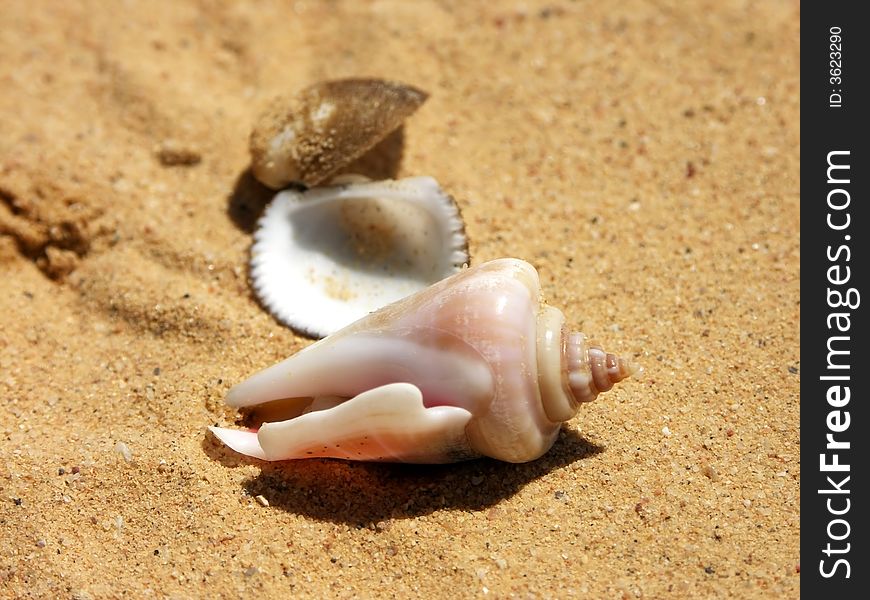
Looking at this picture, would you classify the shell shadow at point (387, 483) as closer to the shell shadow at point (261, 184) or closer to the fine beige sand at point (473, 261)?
the fine beige sand at point (473, 261)

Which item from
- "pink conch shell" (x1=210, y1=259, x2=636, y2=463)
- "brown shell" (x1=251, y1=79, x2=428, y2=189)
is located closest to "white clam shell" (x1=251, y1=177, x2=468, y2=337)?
"brown shell" (x1=251, y1=79, x2=428, y2=189)

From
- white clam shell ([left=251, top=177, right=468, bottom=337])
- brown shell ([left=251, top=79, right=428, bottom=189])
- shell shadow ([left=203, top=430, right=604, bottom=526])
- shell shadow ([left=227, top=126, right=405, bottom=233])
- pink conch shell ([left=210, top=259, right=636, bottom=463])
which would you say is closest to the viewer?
pink conch shell ([left=210, top=259, right=636, bottom=463])

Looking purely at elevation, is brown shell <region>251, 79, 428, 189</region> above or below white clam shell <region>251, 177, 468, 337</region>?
above

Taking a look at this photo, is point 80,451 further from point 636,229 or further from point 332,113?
point 636,229

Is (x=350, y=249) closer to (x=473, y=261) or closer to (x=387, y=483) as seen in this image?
(x=473, y=261)

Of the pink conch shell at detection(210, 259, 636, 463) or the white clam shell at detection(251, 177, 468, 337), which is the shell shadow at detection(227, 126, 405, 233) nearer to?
the white clam shell at detection(251, 177, 468, 337)

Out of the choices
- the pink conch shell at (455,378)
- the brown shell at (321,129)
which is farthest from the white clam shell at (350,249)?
the pink conch shell at (455,378)
